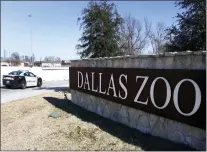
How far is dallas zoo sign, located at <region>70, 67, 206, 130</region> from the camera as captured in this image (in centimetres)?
584

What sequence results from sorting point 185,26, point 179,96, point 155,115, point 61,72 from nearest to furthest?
1. point 179,96
2. point 155,115
3. point 185,26
4. point 61,72

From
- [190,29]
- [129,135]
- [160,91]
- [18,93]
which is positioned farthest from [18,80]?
[160,91]

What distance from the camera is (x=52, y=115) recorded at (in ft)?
37.5

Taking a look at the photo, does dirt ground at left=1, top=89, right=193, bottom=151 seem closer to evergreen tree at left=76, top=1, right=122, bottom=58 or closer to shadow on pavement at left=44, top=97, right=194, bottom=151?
shadow on pavement at left=44, top=97, right=194, bottom=151

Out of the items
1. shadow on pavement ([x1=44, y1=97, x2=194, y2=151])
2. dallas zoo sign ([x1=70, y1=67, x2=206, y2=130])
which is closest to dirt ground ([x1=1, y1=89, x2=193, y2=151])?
shadow on pavement ([x1=44, y1=97, x2=194, y2=151])

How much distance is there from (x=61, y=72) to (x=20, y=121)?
36030 millimetres

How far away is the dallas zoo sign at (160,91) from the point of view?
5.84 m

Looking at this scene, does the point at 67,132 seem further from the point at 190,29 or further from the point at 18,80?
the point at 18,80

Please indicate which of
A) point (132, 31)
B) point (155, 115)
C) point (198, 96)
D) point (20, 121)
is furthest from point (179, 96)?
point (132, 31)

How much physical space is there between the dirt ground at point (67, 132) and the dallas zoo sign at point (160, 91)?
2.17 feet

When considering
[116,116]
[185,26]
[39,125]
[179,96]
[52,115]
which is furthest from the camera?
[185,26]

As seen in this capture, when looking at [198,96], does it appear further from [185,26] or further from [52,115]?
[185,26]

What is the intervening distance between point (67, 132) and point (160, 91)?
3382 millimetres

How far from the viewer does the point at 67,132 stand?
29.8 feet
